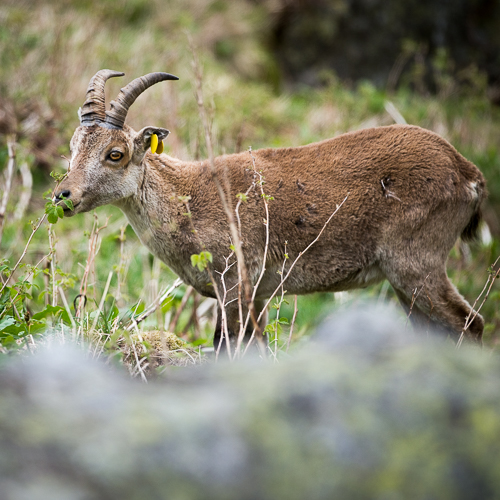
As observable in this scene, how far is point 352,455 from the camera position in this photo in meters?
1.65

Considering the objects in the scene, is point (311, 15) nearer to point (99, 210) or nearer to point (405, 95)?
point (405, 95)

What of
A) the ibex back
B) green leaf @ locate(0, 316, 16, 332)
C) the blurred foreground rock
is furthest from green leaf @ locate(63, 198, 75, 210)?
the blurred foreground rock

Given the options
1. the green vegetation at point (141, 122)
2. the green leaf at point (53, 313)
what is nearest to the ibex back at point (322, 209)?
the green vegetation at point (141, 122)

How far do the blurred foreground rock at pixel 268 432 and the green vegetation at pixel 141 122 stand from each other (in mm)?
2345

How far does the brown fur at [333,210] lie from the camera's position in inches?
196

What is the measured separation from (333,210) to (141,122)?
601 cm

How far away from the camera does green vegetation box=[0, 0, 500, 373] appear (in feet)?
21.4

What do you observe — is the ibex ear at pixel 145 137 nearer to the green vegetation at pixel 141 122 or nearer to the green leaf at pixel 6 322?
the green vegetation at pixel 141 122

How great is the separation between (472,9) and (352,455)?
60.8 ft

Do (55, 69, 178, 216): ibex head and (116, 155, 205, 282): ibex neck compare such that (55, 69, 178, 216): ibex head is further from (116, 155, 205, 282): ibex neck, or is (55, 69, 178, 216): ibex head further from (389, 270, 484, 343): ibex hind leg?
(389, 270, 484, 343): ibex hind leg

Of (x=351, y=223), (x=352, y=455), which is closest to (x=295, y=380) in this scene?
(x=352, y=455)

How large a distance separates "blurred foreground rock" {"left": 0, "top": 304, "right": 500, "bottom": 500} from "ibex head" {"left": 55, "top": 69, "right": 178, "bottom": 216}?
2.84m

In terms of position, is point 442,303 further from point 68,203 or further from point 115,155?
point 68,203

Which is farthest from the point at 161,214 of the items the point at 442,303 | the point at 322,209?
the point at 442,303
